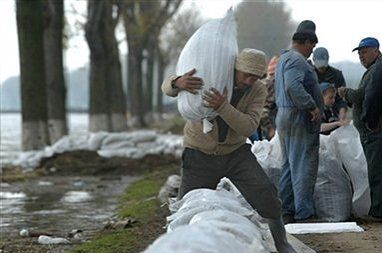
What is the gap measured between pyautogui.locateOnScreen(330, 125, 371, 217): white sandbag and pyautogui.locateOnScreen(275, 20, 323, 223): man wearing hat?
0.47 meters

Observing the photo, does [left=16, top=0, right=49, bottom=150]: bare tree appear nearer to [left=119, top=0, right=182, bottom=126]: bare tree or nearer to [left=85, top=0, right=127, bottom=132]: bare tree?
[left=85, top=0, right=127, bottom=132]: bare tree

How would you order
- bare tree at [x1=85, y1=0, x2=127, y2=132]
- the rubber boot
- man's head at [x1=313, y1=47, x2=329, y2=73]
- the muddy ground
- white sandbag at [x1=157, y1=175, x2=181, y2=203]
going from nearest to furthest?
the rubber boot < the muddy ground < man's head at [x1=313, y1=47, x2=329, y2=73] < white sandbag at [x1=157, y1=175, x2=181, y2=203] < bare tree at [x1=85, y1=0, x2=127, y2=132]

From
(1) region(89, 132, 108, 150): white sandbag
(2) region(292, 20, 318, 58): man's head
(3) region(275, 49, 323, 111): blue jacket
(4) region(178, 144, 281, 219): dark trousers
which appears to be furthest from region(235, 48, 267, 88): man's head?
(1) region(89, 132, 108, 150): white sandbag

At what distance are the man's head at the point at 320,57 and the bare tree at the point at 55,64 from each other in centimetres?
1508

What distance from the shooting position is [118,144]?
69.2 ft

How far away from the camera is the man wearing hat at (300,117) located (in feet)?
25.6

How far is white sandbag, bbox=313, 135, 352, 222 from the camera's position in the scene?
813cm

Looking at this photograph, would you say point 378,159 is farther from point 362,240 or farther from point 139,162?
point 139,162

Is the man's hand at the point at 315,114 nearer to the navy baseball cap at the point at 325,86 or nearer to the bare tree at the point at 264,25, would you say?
the navy baseball cap at the point at 325,86

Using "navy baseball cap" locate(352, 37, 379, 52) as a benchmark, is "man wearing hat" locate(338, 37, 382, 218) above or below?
below

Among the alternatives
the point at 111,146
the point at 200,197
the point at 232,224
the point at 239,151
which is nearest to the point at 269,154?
the point at 239,151

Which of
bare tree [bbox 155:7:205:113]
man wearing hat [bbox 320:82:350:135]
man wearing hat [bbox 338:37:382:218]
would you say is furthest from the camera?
bare tree [bbox 155:7:205:113]

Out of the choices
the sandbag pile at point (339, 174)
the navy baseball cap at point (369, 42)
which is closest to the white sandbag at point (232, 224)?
the sandbag pile at point (339, 174)

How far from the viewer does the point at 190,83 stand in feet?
19.4
